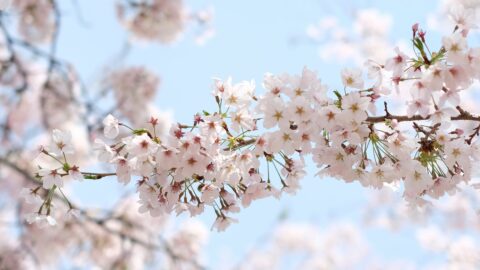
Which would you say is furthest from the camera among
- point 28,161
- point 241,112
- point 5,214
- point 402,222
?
point 402,222

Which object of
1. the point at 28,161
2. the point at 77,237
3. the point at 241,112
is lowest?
the point at 241,112

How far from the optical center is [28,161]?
19.8 feet

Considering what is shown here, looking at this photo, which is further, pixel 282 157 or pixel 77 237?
pixel 77 237

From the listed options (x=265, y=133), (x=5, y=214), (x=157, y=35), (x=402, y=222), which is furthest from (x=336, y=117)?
(x=402, y=222)

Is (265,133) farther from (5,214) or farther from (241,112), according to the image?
(5,214)

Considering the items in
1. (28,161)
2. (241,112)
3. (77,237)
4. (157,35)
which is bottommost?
(241,112)

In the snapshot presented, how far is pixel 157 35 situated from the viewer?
274 inches

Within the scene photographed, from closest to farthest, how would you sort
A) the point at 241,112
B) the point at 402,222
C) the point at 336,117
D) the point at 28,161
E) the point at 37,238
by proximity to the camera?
1. the point at 336,117
2. the point at 241,112
3. the point at 28,161
4. the point at 37,238
5. the point at 402,222

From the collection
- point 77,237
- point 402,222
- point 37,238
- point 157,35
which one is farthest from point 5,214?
point 402,222

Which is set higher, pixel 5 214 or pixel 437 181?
pixel 5 214

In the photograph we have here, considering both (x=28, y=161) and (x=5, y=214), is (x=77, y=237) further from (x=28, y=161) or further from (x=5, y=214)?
(x=5, y=214)

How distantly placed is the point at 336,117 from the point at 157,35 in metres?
5.68

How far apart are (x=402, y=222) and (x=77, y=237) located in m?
8.62

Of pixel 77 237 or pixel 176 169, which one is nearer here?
pixel 176 169
